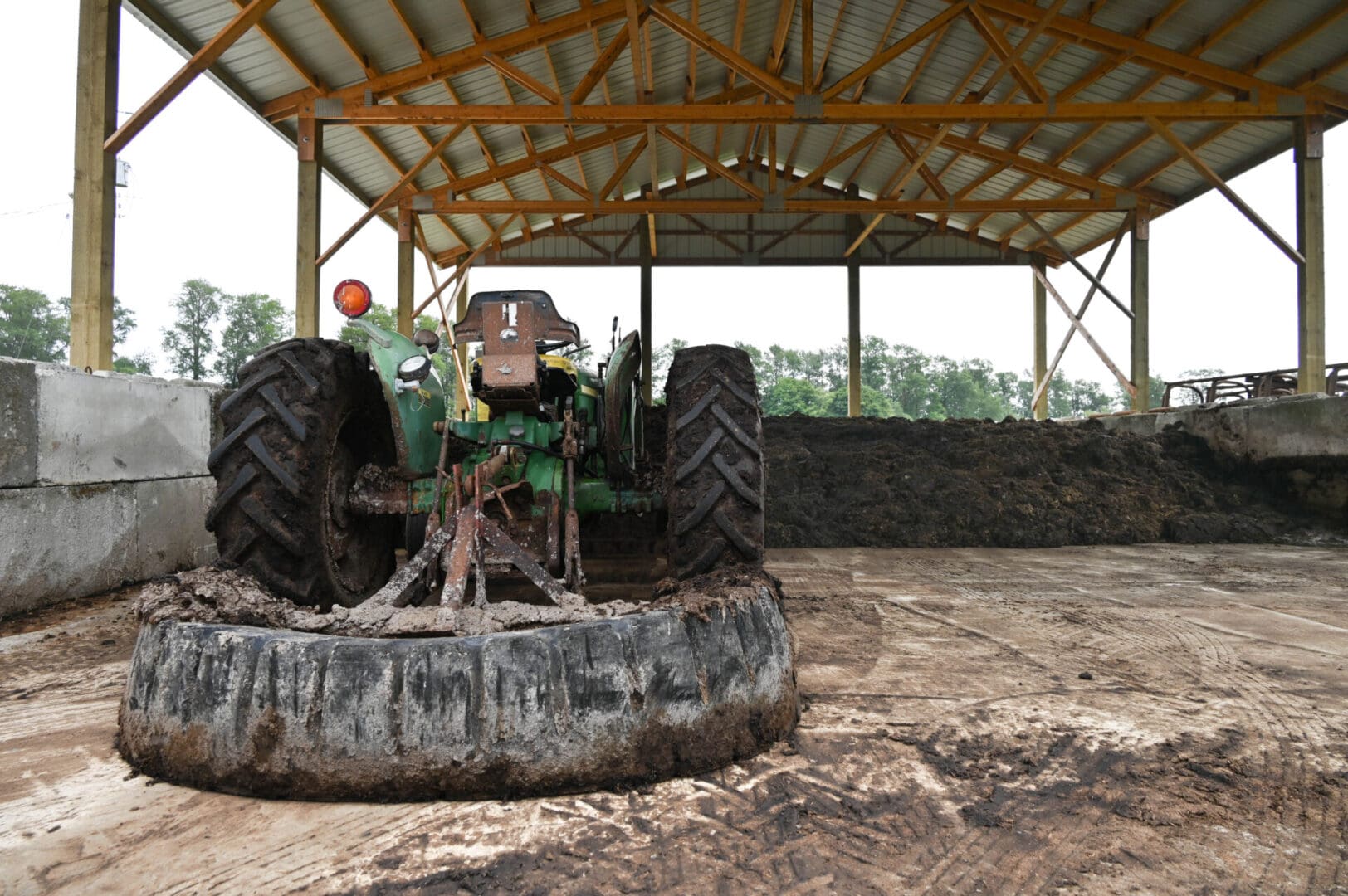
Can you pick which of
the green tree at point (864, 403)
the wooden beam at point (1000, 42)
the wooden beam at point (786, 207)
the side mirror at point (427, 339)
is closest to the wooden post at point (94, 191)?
the side mirror at point (427, 339)

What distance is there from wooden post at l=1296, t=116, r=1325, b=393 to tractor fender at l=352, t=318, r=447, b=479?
11.0 m

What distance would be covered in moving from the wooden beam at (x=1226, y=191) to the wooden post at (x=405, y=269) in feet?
36.0

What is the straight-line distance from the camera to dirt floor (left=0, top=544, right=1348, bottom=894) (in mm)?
1470

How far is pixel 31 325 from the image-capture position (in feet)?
109

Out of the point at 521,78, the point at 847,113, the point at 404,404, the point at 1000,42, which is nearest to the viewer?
the point at 404,404

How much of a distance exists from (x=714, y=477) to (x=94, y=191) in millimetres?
5769

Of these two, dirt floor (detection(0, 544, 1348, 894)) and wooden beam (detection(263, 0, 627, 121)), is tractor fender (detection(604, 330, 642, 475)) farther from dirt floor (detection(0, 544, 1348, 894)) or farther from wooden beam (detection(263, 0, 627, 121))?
wooden beam (detection(263, 0, 627, 121))

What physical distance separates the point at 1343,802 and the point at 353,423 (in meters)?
3.51

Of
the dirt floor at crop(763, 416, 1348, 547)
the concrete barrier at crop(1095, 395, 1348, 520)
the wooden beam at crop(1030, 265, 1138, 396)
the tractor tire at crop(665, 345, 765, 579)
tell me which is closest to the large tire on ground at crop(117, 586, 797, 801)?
the tractor tire at crop(665, 345, 765, 579)

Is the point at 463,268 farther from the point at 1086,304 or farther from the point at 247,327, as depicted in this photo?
the point at 247,327

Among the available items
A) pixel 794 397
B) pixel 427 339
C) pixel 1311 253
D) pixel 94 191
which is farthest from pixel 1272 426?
pixel 794 397

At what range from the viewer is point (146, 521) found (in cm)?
464

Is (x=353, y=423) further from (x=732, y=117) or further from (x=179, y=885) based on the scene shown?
(x=732, y=117)

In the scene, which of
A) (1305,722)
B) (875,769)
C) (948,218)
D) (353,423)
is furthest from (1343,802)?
(948,218)
